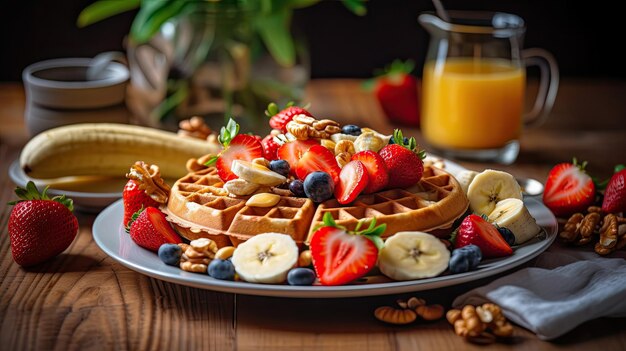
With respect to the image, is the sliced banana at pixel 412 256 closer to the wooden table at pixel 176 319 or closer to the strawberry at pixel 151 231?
the wooden table at pixel 176 319

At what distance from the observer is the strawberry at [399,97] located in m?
3.11

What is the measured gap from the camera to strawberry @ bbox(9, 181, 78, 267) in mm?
1823

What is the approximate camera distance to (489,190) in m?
1.95

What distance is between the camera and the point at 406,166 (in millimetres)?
1841

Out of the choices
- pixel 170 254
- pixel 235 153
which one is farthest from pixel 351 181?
pixel 170 254

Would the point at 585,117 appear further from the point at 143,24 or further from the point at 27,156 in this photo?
the point at 27,156

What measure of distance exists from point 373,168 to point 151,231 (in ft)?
1.50

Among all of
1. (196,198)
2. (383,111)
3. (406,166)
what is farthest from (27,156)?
(383,111)

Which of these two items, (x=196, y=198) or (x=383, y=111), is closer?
(x=196, y=198)

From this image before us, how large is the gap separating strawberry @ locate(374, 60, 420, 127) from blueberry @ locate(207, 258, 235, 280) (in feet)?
5.30

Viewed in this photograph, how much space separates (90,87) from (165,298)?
1.05m

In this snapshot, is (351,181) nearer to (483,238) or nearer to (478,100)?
(483,238)

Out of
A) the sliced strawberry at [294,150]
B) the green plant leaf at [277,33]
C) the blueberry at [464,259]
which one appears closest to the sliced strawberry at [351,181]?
the sliced strawberry at [294,150]

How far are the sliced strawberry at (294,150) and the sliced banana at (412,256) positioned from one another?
1.03 ft
